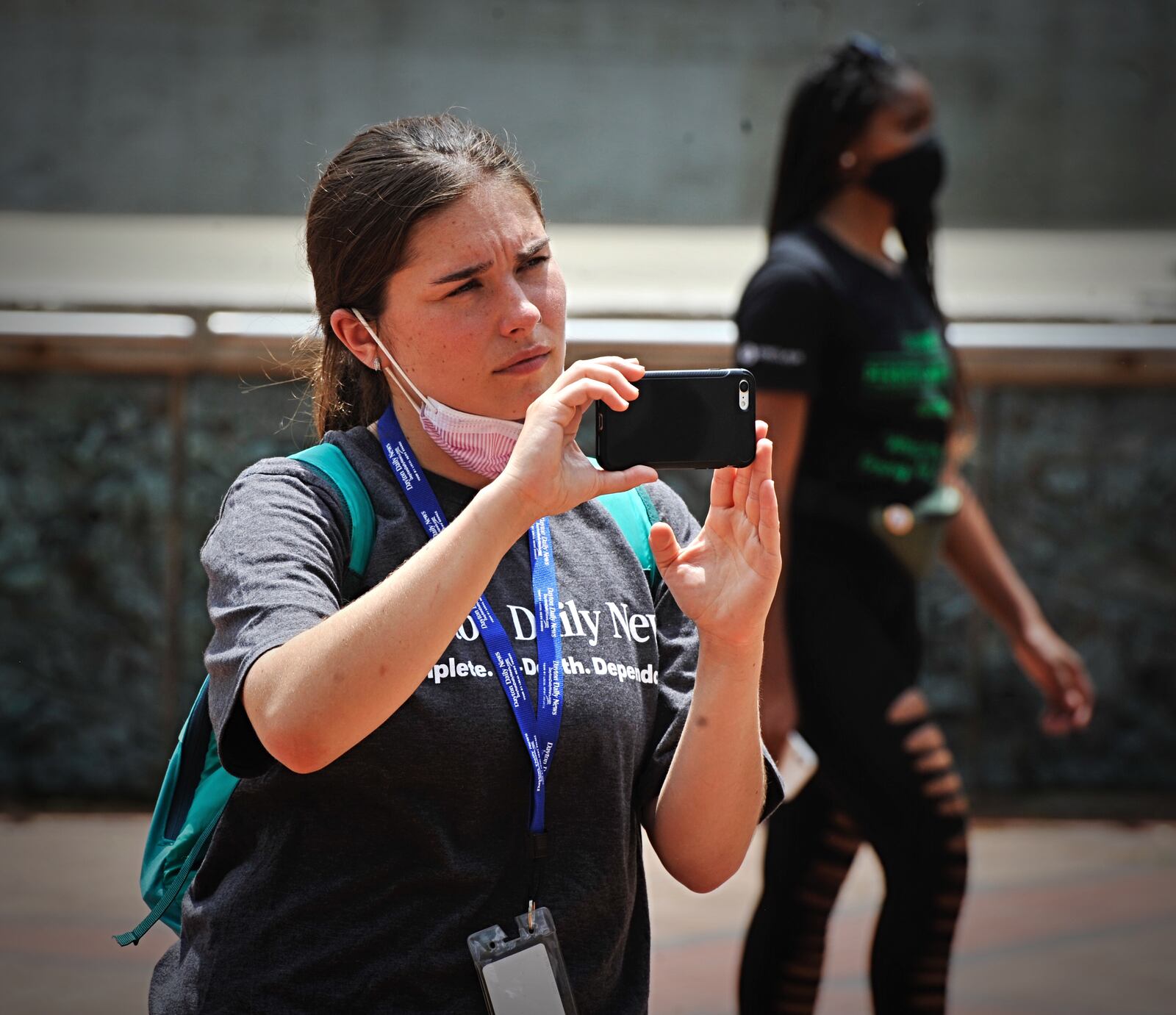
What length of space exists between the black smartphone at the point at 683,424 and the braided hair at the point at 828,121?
224 centimetres

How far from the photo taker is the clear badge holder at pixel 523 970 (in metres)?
1.88

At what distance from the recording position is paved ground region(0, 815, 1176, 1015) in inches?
182

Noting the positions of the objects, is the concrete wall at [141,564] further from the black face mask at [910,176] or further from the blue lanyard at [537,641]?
the blue lanyard at [537,641]

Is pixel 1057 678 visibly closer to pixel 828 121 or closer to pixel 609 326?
pixel 828 121

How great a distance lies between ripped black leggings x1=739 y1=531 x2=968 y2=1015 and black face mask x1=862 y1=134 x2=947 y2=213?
103 centimetres

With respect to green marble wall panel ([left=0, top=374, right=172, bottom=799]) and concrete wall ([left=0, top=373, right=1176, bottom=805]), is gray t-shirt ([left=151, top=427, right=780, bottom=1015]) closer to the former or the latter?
concrete wall ([left=0, top=373, right=1176, bottom=805])

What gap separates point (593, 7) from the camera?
873 centimetres

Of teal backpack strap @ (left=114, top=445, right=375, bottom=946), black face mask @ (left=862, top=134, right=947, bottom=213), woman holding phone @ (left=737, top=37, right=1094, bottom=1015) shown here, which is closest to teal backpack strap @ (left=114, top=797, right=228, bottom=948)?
teal backpack strap @ (left=114, top=445, right=375, bottom=946)

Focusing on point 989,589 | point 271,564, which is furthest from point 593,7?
point 271,564

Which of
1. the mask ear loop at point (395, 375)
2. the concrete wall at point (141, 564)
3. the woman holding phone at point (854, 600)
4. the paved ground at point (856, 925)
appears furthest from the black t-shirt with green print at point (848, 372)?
the concrete wall at point (141, 564)

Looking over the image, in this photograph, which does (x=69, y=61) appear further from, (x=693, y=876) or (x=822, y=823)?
(x=693, y=876)

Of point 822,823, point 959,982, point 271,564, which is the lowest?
point 959,982

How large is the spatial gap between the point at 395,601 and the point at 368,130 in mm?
846

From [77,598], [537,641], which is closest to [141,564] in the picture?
[77,598]
